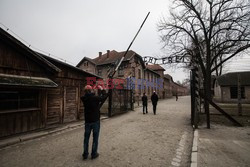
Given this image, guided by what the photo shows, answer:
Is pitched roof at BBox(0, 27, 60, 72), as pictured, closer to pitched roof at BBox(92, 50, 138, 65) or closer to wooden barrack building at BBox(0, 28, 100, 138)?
wooden barrack building at BBox(0, 28, 100, 138)

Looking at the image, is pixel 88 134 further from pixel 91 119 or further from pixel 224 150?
pixel 224 150

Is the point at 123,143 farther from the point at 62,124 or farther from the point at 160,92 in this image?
the point at 160,92

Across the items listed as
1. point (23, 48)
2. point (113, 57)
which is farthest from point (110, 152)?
point (113, 57)

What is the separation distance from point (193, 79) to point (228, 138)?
3.45m

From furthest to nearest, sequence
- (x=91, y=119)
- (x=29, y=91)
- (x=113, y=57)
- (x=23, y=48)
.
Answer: (x=113, y=57) → (x=29, y=91) → (x=23, y=48) → (x=91, y=119)

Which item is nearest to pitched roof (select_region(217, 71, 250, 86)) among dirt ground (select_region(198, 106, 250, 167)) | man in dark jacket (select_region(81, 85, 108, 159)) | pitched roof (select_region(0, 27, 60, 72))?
dirt ground (select_region(198, 106, 250, 167))

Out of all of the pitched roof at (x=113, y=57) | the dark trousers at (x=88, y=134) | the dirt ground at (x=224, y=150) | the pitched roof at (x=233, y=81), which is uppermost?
the pitched roof at (x=113, y=57)

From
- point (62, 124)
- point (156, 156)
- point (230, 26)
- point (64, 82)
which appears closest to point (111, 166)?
point (156, 156)

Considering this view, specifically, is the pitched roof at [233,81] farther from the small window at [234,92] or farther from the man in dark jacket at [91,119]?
the man in dark jacket at [91,119]

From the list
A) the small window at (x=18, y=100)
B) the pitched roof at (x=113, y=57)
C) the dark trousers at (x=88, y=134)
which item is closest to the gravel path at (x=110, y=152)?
the dark trousers at (x=88, y=134)

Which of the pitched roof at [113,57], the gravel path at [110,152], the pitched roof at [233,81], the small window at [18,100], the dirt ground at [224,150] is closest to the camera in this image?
the dirt ground at [224,150]

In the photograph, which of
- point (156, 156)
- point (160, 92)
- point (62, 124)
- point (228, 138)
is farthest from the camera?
point (160, 92)

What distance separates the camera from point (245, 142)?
462 centimetres

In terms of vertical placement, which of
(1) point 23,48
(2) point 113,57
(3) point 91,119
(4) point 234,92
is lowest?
(3) point 91,119
